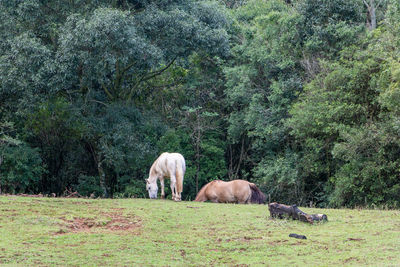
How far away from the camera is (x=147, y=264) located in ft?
27.9

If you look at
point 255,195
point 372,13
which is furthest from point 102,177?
point 372,13

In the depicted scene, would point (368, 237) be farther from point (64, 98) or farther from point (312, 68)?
point (64, 98)

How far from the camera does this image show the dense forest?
60.2 ft

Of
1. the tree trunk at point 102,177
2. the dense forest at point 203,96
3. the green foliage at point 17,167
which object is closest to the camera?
the dense forest at point 203,96

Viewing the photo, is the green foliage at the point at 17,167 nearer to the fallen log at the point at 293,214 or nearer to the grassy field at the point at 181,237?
the grassy field at the point at 181,237

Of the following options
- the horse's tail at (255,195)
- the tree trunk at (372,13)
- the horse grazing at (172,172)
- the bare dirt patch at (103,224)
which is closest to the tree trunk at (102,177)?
the horse grazing at (172,172)

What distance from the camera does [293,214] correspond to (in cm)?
1188

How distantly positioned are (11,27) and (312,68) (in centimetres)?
1273

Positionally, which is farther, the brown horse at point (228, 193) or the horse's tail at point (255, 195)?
the horse's tail at point (255, 195)

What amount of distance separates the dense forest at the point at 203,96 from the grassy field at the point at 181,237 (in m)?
6.11

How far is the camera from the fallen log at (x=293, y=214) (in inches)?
460

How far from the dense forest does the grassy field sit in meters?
6.11

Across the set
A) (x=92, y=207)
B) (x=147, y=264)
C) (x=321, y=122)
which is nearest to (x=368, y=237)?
(x=147, y=264)

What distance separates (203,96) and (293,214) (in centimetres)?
1720
